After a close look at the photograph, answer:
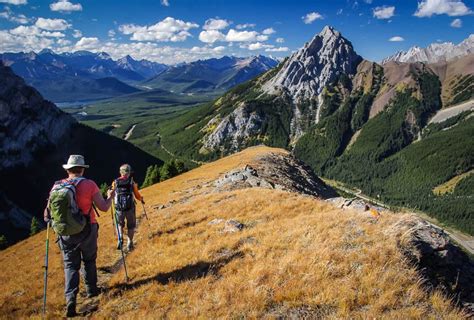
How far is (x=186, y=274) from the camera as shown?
12000mm

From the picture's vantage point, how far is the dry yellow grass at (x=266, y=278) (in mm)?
8703

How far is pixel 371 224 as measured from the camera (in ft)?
45.2

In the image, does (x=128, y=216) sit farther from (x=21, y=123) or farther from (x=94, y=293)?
(x=21, y=123)

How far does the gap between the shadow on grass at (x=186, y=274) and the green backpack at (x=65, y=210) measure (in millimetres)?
2939

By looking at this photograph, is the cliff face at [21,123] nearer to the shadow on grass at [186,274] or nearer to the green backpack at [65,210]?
the shadow on grass at [186,274]

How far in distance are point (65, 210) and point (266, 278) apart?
21.1ft

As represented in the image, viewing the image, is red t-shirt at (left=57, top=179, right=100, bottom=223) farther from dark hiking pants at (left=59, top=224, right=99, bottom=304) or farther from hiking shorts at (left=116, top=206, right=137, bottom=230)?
hiking shorts at (left=116, top=206, right=137, bottom=230)

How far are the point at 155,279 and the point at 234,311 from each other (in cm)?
445

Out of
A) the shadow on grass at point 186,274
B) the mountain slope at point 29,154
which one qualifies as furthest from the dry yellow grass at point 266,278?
the mountain slope at point 29,154

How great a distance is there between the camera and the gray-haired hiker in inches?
393

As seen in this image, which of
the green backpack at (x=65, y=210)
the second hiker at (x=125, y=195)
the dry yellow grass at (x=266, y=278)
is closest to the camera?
the dry yellow grass at (x=266, y=278)

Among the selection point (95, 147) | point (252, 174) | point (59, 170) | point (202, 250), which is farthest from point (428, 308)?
point (95, 147)

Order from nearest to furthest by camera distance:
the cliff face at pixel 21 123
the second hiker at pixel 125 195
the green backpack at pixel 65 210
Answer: the green backpack at pixel 65 210 → the second hiker at pixel 125 195 → the cliff face at pixel 21 123

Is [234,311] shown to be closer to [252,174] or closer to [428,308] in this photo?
[428,308]
